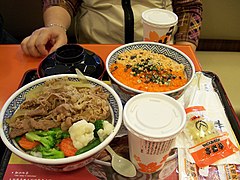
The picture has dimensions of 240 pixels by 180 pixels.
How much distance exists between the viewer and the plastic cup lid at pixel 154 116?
744 millimetres

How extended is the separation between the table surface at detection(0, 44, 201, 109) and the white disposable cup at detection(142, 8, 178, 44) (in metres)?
0.19

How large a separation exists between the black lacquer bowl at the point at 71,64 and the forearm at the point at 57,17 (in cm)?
46

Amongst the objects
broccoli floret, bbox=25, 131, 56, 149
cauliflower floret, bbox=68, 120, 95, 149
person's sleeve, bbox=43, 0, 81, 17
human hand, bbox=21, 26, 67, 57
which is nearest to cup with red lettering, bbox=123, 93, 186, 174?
cauliflower floret, bbox=68, 120, 95, 149

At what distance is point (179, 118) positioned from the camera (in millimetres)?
794

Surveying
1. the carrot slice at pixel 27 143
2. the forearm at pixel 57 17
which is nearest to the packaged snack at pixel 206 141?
the carrot slice at pixel 27 143

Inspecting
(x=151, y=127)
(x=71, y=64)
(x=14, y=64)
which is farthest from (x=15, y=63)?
(x=151, y=127)

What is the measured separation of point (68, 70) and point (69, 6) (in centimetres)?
73

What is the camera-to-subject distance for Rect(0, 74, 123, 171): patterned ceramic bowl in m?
0.75

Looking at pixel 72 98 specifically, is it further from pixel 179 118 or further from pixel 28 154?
pixel 179 118

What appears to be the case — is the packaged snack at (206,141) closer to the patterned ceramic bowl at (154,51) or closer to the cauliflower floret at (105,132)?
the patterned ceramic bowl at (154,51)

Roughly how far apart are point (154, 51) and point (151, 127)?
51 centimetres

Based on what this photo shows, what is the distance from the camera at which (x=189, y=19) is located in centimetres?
168

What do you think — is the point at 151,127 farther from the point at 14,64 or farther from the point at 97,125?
the point at 14,64

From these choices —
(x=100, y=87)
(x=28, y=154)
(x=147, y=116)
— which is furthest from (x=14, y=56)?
(x=147, y=116)
